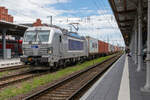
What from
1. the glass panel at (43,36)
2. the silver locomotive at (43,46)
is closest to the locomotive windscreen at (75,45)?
the silver locomotive at (43,46)

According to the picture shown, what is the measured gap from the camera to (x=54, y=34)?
486 inches

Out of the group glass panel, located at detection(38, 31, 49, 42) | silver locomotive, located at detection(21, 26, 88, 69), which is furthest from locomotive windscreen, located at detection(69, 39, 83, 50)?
glass panel, located at detection(38, 31, 49, 42)

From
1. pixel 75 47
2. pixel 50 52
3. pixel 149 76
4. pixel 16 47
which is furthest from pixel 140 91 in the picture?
pixel 16 47

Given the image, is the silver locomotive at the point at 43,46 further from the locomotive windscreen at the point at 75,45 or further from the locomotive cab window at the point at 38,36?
the locomotive windscreen at the point at 75,45

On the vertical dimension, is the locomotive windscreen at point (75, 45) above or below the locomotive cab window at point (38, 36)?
below

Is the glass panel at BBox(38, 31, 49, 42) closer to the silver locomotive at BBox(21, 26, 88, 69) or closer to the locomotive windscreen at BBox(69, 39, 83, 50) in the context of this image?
the silver locomotive at BBox(21, 26, 88, 69)

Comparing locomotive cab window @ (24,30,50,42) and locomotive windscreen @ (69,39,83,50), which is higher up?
locomotive cab window @ (24,30,50,42)

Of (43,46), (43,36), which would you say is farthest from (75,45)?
(43,46)

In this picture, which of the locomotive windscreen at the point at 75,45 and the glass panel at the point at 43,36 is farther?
the locomotive windscreen at the point at 75,45

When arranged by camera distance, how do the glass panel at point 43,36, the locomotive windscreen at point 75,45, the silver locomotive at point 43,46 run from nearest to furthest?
1. the silver locomotive at point 43,46
2. the glass panel at point 43,36
3. the locomotive windscreen at point 75,45

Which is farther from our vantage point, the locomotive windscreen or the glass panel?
the locomotive windscreen

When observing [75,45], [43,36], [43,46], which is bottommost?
[43,46]

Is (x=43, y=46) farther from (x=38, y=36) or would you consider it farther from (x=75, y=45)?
(x=75, y=45)

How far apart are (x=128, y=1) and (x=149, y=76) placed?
7420mm
